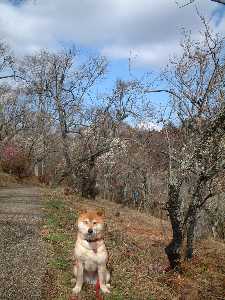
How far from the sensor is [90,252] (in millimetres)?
7559

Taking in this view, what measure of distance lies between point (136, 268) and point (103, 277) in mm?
3748

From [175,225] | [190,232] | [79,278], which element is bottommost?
[79,278]

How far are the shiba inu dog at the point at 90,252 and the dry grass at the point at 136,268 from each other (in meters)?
0.23

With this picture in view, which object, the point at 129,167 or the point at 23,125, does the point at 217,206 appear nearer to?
the point at 129,167

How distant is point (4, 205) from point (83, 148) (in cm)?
1509

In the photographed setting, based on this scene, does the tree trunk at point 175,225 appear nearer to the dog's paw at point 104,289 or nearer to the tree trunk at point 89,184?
the dog's paw at point 104,289

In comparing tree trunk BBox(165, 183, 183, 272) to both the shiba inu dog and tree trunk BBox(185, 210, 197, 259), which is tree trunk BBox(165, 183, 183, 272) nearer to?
tree trunk BBox(185, 210, 197, 259)

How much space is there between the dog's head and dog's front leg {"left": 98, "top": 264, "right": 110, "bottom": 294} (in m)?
0.59

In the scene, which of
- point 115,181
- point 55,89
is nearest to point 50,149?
point 115,181

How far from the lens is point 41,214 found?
15.4 m

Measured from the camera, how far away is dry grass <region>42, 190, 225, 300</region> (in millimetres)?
8898

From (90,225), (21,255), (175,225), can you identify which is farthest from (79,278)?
(175,225)

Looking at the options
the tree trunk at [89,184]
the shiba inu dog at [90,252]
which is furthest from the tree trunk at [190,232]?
the tree trunk at [89,184]

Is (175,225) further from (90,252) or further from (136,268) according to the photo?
(90,252)
